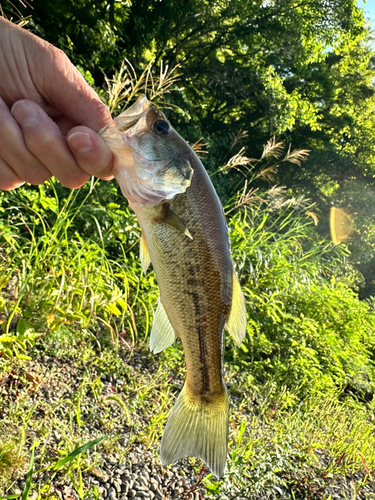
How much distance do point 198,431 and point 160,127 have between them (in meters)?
1.22

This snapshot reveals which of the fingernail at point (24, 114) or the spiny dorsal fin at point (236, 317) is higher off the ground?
the fingernail at point (24, 114)

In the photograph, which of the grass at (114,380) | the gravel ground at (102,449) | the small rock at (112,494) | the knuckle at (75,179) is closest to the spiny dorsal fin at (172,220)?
the knuckle at (75,179)

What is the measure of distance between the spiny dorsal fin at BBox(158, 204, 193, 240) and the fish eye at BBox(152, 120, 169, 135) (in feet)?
0.97

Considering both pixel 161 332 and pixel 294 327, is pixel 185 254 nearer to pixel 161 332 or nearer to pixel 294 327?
pixel 161 332

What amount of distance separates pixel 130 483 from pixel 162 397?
2.69ft

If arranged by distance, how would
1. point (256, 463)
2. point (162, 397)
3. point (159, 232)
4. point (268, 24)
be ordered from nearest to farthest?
point (159, 232) → point (256, 463) → point (162, 397) → point (268, 24)

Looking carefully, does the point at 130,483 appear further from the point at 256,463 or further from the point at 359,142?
the point at 359,142

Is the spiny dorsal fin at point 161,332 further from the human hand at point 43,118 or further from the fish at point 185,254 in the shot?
the human hand at point 43,118

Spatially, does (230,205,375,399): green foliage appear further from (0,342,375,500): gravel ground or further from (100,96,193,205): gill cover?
(100,96,193,205): gill cover

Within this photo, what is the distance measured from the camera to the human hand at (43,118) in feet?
5.08

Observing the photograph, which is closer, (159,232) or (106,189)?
(159,232)

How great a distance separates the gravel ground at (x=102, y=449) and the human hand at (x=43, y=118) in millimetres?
1426

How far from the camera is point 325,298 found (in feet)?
17.6

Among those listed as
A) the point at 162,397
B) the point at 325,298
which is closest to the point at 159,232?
the point at 162,397
